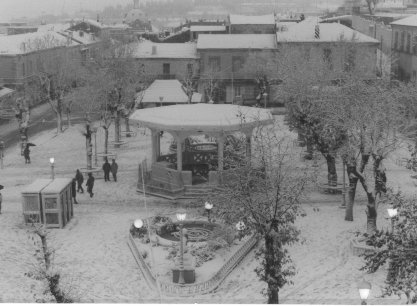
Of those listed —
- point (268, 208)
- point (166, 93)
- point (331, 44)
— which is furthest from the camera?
point (166, 93)

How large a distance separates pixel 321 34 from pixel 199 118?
27.2 meters

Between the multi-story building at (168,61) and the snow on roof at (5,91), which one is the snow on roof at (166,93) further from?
the snow on roof at (5,91)

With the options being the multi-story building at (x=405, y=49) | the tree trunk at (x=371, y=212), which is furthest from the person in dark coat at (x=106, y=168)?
the multi-story building at (x=405, y=49)

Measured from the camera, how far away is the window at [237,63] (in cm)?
5078

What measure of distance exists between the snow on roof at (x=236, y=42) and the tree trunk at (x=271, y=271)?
36724 mm

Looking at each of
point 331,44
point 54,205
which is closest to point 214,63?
point 331,44

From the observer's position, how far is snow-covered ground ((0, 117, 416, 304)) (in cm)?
1677

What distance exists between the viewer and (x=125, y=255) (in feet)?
64.7

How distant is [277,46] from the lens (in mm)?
→ 50688

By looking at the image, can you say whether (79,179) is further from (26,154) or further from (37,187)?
(26,154)

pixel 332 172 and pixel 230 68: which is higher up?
pixel 230 68

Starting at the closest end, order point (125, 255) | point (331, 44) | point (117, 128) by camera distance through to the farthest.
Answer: point (125, 255) < point (117, 128) < point (331, 44)

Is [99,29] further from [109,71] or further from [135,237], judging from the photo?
[135,237]

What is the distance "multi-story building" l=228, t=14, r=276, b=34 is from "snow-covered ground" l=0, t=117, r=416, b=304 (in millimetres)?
37259
